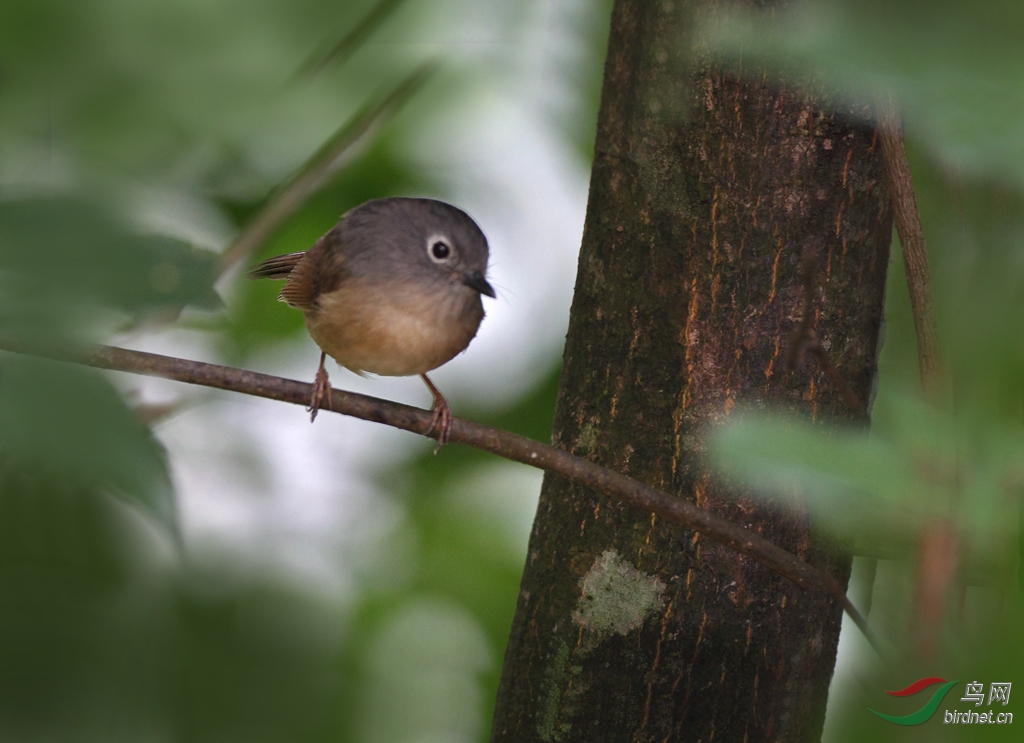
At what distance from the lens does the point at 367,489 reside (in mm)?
2938

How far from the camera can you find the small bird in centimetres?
279

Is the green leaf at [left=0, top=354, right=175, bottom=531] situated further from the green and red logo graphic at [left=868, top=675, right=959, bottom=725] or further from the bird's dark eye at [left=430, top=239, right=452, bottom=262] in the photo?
the bird's dark eye at [left=430, top=239, right=452, bottom=262]

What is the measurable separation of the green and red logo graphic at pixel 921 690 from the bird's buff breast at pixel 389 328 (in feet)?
7.12

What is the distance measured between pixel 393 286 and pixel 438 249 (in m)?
0.19

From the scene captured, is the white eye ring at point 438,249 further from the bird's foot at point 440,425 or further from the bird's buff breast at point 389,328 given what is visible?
the bird's foot at point 440,425

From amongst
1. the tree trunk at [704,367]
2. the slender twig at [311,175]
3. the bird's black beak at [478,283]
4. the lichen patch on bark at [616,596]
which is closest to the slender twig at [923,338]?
the tree trunk at [704,367]

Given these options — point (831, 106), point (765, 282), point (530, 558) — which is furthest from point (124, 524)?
point (831, 106)

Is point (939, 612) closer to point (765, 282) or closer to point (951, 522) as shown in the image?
point (951, 522)

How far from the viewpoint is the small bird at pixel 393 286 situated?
279cm

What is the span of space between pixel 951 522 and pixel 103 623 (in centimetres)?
102

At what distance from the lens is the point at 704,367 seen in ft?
6.57

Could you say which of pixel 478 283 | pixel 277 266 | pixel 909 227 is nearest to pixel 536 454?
pixel 909 227

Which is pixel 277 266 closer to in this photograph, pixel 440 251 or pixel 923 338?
pixel 440 251

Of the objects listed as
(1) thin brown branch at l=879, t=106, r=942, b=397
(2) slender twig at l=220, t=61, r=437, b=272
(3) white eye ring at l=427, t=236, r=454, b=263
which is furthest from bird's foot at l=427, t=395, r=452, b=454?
(3) white eye ring at l=427, t=236, r=454, b=263
